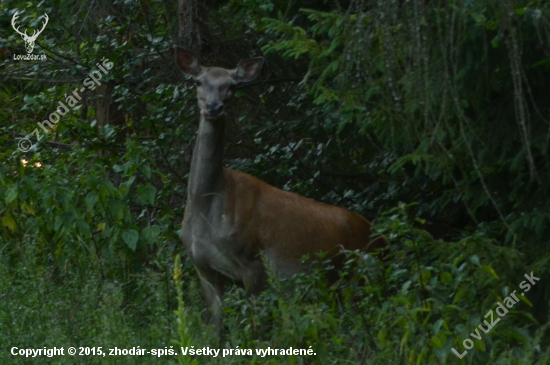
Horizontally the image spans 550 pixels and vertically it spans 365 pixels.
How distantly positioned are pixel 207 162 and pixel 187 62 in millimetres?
1129

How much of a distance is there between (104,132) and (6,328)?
10.7 ft

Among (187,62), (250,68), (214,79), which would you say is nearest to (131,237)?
(214,79)

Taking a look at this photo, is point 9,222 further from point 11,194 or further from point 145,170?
point 145,170

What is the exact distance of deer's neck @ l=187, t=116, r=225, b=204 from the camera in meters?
8.28

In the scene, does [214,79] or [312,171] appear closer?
[214,79]

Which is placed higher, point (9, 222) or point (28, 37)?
point (28, 37)

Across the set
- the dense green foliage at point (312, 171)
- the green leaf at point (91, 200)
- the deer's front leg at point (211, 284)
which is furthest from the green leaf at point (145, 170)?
the deer's front leg at point (211, 284)

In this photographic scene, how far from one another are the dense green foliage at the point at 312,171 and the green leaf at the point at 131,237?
0.02 meters

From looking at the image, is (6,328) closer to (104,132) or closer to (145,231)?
(145,231)

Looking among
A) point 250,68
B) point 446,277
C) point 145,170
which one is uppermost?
point 250,68

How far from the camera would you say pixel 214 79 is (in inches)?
333

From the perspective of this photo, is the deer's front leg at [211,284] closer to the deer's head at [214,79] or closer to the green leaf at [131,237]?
the green leaf at [131,237]

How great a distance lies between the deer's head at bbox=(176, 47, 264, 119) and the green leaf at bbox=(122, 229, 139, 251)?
124 cm

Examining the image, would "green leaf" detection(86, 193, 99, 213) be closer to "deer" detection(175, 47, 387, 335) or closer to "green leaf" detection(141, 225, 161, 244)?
"green leaf" detection(141, 225, 161, 244)
